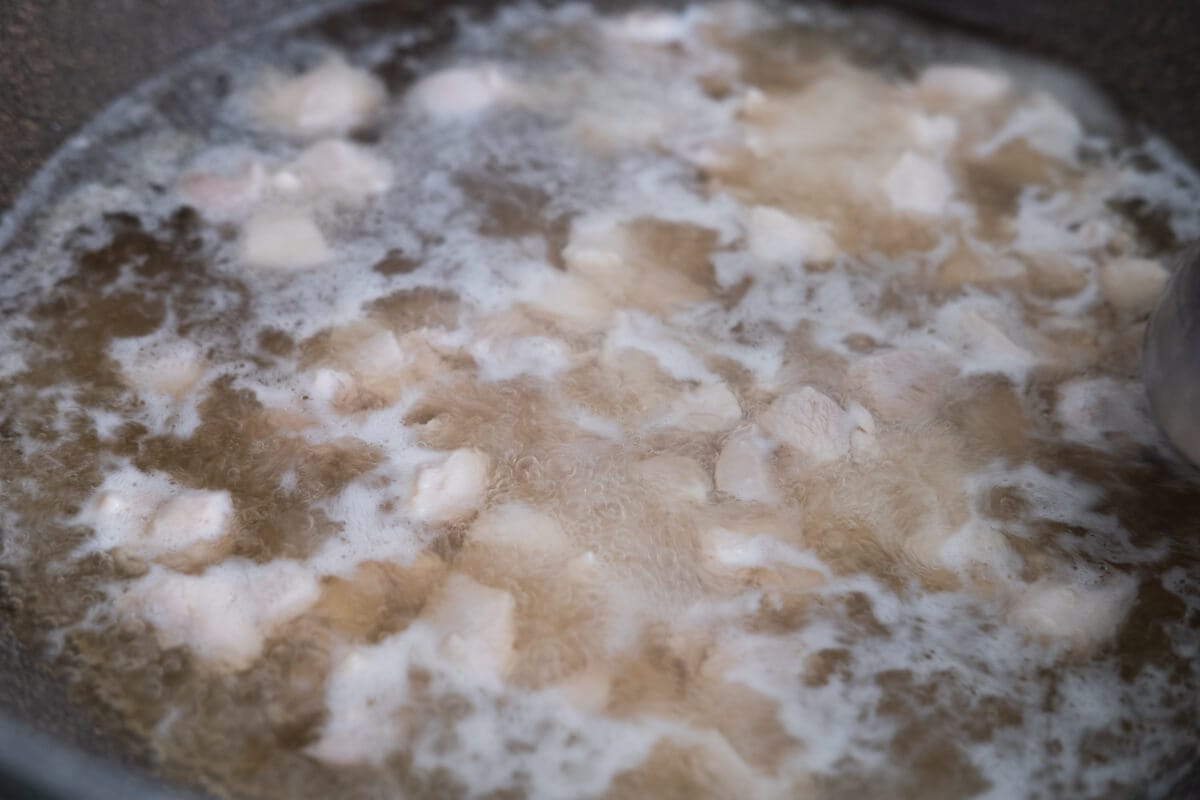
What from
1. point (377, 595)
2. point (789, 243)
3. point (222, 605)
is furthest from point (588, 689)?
point (789, 243)

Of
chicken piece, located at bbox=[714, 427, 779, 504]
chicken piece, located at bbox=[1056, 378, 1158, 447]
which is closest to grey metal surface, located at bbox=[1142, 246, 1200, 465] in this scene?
chicken piece, located at bbox=[1056, 378, 1158, 447]

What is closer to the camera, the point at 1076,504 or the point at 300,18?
the point at 1076,504

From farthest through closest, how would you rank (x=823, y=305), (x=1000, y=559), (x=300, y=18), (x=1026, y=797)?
(x=300, y=18)
(x=823, y=305)
(x=1000, y=559)
(x=1026, y=797)

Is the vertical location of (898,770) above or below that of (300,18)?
below

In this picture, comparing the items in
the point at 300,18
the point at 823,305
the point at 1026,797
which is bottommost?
the point at 1026,797

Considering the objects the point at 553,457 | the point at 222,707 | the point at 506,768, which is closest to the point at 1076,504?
the point at 553,457

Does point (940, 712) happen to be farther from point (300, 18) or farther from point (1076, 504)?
point (300, 18)

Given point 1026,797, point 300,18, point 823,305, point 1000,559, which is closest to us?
point 1026,797

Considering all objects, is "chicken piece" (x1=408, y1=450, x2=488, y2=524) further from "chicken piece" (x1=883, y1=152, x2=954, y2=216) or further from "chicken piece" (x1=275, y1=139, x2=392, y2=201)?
"chicken piece" (x1=883, y1=152, x2=954, y2=216)
